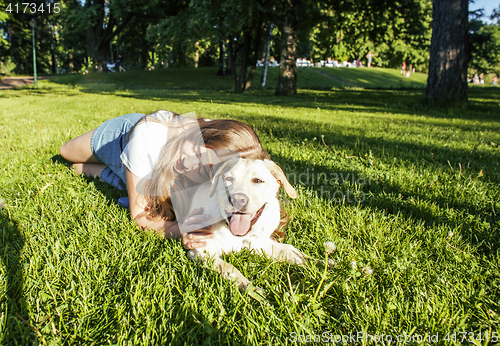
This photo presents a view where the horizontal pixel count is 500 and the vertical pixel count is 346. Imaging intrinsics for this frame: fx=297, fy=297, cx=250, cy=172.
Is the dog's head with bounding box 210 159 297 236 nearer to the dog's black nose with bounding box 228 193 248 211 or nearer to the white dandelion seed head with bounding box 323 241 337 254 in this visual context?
the dog's black nose with bounding box 228 193 248 211

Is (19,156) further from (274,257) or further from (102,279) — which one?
(274,257)

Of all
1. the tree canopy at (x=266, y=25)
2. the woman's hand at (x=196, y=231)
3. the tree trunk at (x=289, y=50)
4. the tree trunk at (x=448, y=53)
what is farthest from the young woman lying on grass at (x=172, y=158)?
the tree trunk at (x=289, y=50)

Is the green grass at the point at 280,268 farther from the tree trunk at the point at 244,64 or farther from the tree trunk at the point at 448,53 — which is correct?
the tree trunk at the point at 244,64

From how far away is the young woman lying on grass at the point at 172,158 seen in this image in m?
2.29

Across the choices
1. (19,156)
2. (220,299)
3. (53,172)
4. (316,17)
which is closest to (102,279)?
(220,299)

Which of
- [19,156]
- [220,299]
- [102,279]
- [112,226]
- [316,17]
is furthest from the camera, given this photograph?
[316,17]

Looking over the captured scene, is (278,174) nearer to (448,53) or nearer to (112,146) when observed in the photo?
(112,146)

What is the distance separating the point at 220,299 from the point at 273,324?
0.34m

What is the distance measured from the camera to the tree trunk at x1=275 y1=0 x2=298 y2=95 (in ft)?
47.6

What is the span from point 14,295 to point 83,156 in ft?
8.03

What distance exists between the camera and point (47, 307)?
163cm

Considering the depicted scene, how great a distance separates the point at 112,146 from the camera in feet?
11.4

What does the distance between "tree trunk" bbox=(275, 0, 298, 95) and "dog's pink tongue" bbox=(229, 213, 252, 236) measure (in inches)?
575

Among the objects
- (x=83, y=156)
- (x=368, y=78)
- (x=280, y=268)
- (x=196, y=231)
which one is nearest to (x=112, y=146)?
(x=83, y=156)
